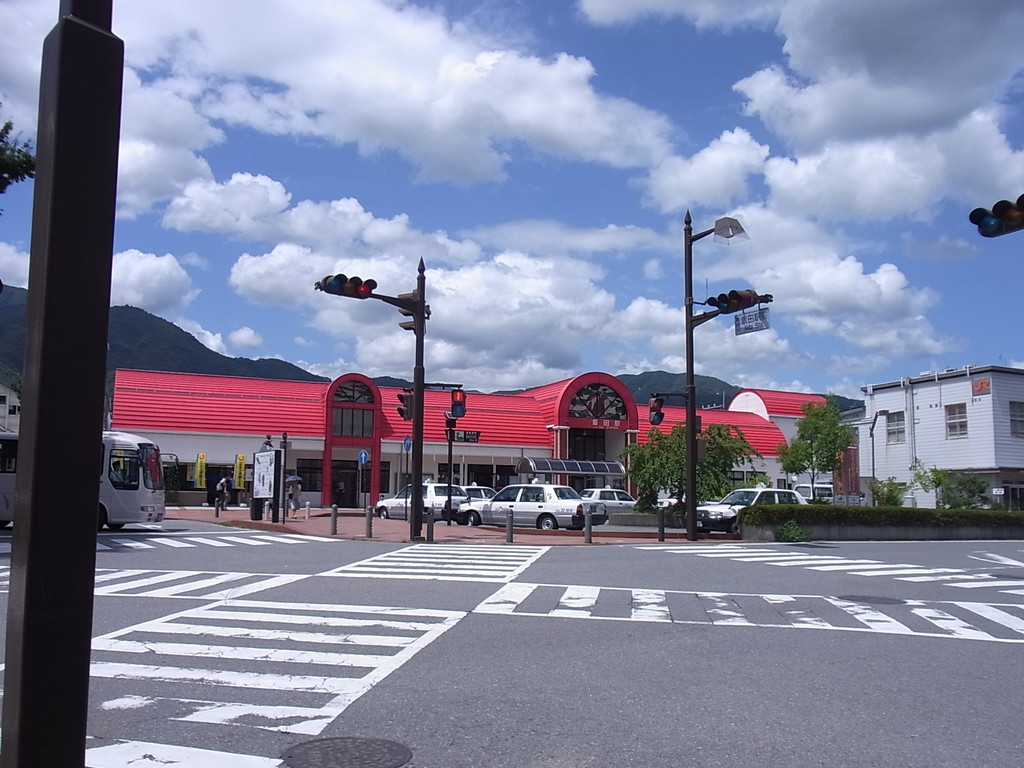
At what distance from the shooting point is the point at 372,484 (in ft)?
157

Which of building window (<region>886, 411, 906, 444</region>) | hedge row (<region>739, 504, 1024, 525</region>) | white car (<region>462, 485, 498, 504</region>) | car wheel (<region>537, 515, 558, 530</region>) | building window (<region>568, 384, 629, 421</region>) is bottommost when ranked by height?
car wheel (<region>537, 515, 558, 530</region>)

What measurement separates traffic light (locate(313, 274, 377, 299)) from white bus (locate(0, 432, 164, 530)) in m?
9.20

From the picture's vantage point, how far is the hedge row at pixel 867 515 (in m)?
26.1

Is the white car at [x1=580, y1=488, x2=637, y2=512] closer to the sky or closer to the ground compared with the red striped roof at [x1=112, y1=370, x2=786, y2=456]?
closer to the ground

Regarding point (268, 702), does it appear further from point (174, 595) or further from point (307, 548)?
point (307, 548)

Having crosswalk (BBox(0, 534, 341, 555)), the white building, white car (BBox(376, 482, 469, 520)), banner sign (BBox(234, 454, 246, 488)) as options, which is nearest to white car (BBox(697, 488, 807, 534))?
white car (BBox(376, 482, 469, 520))

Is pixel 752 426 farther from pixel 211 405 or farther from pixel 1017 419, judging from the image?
pixel 211 405

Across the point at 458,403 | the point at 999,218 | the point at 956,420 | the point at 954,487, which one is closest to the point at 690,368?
the point at 458,403

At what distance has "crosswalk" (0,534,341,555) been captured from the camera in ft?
68.6

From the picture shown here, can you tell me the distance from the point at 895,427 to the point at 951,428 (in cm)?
377

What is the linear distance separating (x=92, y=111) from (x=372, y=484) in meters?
45.2

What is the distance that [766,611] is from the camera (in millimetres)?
12305

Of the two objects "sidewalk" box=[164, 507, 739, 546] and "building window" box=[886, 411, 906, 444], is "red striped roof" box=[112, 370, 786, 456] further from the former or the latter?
"sidewalk" box=[164, 507, 739, 546]

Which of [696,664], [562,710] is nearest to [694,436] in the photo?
[696,664]
